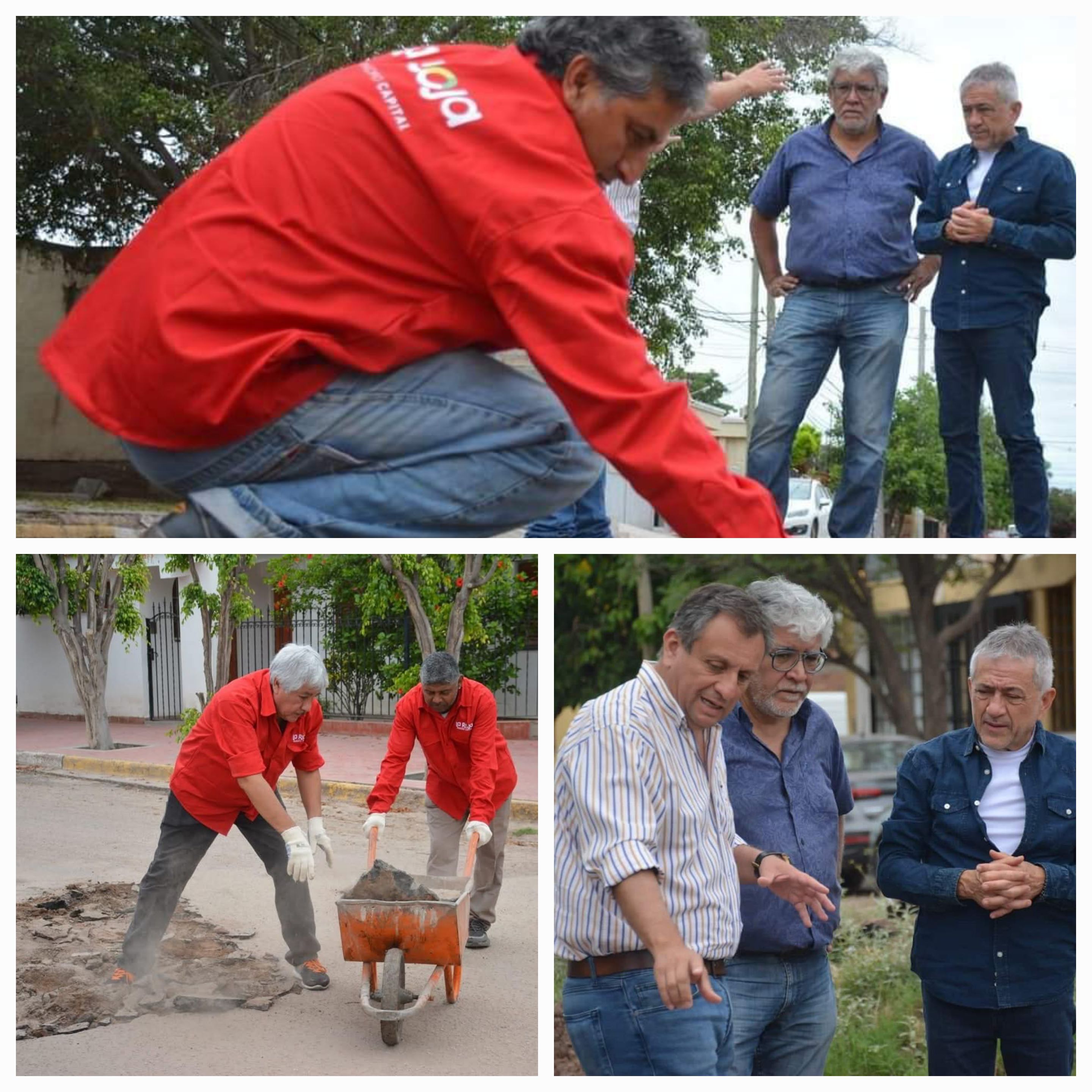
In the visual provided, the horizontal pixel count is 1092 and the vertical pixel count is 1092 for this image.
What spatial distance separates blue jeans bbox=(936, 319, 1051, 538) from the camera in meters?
4.43

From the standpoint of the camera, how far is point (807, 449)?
11758mm

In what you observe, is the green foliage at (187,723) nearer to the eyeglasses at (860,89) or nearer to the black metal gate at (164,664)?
the black metal gate at (164,664)

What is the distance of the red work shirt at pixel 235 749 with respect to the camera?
3902 millimetres

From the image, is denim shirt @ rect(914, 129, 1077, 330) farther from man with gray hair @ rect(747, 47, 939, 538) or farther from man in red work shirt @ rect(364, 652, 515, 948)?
man in red work shirt @ rect(364, 652, 515, 948)

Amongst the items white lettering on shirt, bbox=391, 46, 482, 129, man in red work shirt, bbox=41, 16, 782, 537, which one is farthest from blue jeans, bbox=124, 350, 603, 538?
white lettering on shirt, bbox=391, 46, 482, 129

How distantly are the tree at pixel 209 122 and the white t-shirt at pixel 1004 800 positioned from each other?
5.36 m

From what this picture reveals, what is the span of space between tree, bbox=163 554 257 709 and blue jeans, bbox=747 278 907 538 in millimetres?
1693

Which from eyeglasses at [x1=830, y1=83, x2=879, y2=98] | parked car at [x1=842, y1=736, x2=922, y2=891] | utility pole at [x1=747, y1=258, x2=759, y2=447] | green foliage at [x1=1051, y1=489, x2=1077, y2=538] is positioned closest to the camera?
eyeglasses at [x1=830, y1=83, x2=879, y2=98]

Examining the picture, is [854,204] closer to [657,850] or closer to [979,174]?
[979,174]

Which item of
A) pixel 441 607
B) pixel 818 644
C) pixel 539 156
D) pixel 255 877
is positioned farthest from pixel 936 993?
pixel 539 156

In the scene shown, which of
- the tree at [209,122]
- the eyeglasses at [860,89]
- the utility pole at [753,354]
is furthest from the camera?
the utility pole at [753,354]

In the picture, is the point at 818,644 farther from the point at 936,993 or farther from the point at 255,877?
the point at 255,877

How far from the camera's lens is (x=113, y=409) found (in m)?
2.65

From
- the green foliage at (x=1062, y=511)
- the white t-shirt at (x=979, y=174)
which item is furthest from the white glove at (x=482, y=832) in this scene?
the green foliage at (x=1062, y=511)
